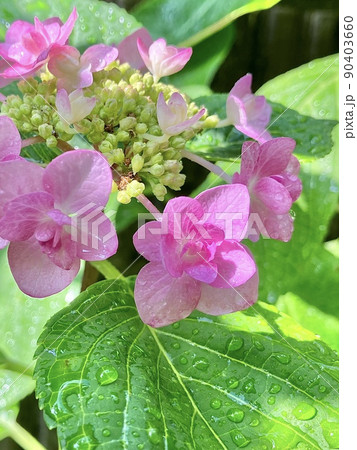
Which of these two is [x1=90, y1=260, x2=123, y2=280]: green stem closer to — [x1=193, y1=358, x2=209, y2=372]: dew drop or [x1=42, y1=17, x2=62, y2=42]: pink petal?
[x1=193, y1=358, x2=209, y2=372]: dew drop

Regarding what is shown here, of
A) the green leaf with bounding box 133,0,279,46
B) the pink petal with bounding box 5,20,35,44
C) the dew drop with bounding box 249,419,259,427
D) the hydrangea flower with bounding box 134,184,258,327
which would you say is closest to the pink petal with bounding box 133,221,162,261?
the hydrangea flower with bounding box 134,184,258,327

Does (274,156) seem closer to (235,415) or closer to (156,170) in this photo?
(156,170)

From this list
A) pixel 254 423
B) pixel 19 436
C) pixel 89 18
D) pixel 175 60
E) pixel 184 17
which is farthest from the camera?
pixel 184 17

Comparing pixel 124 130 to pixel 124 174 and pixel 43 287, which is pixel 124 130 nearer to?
pixel 124 174

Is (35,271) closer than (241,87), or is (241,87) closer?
(35,271)

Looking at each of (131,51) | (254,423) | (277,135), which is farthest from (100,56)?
(254,423)

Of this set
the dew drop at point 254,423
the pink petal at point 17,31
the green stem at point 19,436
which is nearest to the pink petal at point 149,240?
the dew drop at point 254,423

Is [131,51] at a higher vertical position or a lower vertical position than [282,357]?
higher

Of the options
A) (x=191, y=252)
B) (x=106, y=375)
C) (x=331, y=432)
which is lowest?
(x=331, y=432)
